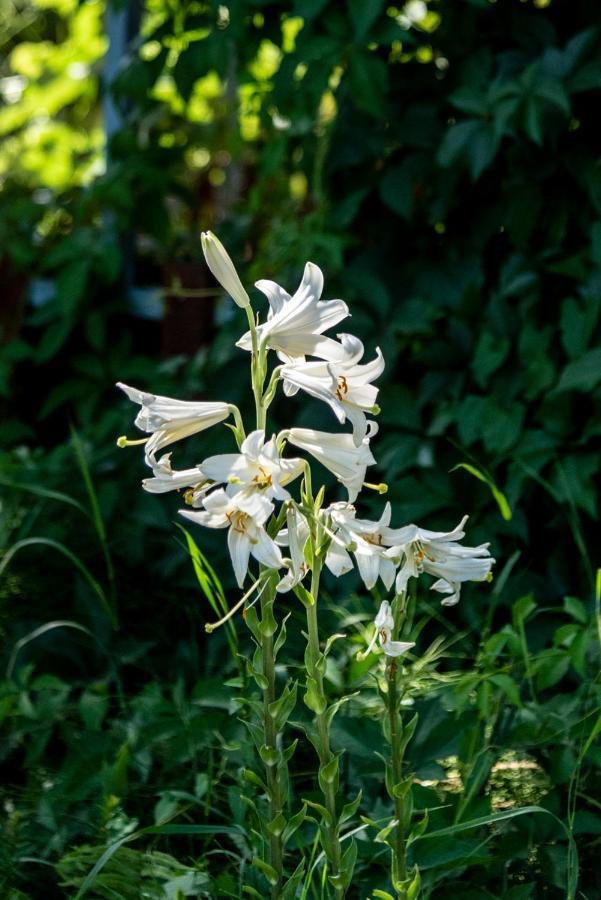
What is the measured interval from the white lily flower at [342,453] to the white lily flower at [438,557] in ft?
0.28

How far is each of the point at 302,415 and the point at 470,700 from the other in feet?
3.46

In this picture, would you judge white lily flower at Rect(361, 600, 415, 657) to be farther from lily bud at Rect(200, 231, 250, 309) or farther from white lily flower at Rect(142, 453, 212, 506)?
lily bud at Rect(200, 231, 250, 309)

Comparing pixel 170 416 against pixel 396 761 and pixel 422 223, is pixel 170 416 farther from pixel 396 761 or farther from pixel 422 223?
pixel 422 223

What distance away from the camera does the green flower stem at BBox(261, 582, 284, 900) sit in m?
1.20

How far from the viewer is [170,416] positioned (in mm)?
1198

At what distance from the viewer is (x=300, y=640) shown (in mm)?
2088

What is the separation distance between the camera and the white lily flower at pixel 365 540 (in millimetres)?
1200

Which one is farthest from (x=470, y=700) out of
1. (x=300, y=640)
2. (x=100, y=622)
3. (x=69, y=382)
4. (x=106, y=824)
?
(x=69, y=382)

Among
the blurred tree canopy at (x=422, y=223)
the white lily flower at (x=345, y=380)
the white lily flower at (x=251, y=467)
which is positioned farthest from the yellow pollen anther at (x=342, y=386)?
the blurred tree canopy at (x=422, y=223)

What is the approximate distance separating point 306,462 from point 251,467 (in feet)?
0.26

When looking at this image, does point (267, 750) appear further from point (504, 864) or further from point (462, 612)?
point (462, 612)

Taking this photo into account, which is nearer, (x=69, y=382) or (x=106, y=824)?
(x=106, y=824)

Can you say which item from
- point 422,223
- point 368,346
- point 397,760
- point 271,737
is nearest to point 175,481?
point 271,737

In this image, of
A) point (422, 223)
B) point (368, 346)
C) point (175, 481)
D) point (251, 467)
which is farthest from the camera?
point (422, 223)
